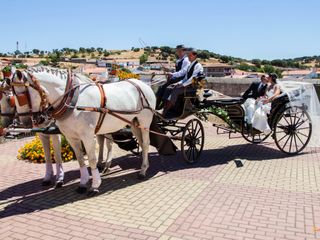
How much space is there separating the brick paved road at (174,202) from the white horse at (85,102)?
643 millimetres

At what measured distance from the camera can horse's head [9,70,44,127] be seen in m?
5.57

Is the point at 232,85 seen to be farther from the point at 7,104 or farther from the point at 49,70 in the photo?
the point at 7,104

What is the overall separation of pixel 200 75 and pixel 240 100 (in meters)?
1.76

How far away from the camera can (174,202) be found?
6184 mm

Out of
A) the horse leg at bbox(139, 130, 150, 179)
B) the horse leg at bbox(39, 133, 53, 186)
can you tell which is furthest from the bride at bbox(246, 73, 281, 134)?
the horse leg at bbox(39, 133, 53, 186)

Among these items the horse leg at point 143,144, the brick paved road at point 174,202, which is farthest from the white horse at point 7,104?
the horse leg at point 143,144

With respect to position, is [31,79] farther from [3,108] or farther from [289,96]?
[289,96]

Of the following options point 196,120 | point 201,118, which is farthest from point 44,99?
point 201,118

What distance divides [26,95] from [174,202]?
9.41 ft

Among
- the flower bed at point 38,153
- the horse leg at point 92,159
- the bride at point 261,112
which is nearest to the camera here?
the horse leg at point 92,159

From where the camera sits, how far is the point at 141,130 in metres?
7.73

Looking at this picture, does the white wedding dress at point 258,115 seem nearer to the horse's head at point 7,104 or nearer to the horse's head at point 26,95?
the horse's head at point 26,95

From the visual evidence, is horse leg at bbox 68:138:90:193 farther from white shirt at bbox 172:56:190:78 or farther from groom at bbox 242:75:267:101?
groom at bbox 242:75:267:101

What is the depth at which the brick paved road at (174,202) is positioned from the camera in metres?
5.10
